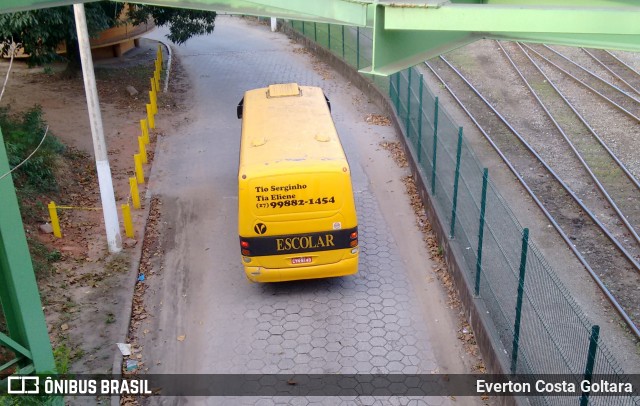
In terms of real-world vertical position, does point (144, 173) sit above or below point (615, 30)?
below

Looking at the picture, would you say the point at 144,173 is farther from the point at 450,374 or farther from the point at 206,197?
the point at 450,374

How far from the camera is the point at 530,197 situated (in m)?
14.0

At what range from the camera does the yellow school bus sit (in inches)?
398

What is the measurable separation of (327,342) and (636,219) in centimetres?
695

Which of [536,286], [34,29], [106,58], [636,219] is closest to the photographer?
[536,286]

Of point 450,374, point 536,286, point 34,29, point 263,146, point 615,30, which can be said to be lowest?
point 450,374

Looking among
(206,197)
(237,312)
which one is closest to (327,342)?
(237,312)

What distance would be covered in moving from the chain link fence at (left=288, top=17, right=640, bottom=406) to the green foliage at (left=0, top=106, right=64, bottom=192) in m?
8.03

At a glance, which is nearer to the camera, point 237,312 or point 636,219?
point 237,312

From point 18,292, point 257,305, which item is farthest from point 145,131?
point 18,292

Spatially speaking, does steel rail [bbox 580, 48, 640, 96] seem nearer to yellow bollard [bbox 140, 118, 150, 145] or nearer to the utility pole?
yellow bollard [bbox 140, 118, 150, 145]

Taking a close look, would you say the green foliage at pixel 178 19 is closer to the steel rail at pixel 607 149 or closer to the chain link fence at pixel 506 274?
the chain link fence at pixel 506 274

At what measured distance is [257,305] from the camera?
1083 cm

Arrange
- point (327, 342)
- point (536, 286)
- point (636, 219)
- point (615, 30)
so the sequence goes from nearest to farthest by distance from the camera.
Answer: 1. point (615, 30)
2. point (536, 286)
3. point (327, 342)
4. point (636, 219)
